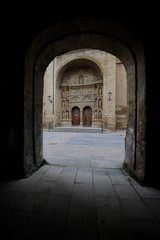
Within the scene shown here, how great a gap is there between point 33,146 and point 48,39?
2265 mm

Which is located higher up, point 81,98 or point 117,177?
point 81,98

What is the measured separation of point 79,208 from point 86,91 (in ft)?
55.3

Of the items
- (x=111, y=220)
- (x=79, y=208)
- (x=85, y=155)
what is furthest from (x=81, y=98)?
(x=111, y=220)

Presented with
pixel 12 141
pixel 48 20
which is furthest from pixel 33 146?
pixel 48 20

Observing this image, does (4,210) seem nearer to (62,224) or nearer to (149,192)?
(62,224)

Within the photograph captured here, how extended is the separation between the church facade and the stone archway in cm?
1010

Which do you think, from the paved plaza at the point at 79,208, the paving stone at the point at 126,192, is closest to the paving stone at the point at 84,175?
the paved plaza at the point at 79,208

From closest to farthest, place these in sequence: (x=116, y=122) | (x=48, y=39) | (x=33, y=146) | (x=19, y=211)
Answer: (x=19, y=211) → (x=48, y=39) → (x=33, y=146) → (x=116, y=122)

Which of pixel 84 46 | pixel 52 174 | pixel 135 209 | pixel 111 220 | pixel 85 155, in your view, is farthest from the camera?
pixel 85 155

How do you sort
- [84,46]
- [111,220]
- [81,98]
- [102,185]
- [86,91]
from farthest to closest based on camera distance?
[81,98] < [86,91] < [84,46] < [102,185] < [111,220]

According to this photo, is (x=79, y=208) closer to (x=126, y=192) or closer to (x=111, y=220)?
(x=111, y=220)

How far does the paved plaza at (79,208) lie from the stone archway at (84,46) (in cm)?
47

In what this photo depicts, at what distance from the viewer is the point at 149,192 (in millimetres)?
1671

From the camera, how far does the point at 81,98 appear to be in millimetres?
17312
